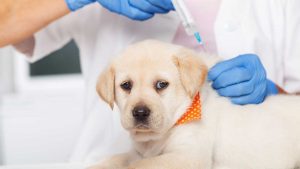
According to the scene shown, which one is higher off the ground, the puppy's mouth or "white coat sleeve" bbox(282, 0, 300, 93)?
the puppy's mouth

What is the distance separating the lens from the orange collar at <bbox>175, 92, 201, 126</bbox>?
123 centimetres

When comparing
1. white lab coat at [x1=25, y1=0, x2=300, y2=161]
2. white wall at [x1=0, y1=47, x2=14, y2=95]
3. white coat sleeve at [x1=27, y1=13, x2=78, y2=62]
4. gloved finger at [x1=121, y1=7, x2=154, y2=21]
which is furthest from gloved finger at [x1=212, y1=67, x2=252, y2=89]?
white wall at [x1=0, y1=47, x2=14, y2=95]

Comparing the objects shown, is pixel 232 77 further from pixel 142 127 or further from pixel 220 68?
pixel 142 127

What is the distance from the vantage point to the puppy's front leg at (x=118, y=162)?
4.13 feet

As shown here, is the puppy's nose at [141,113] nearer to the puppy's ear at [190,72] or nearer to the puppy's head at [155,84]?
the puppy's head at [155,84]

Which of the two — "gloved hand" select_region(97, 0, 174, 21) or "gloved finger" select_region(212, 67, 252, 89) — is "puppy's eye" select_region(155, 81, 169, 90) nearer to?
"gloved finger" select_region(212, 67, 252, 89)

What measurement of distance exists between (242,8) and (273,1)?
0.41 feet

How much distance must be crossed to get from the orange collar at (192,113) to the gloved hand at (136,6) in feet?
1.26

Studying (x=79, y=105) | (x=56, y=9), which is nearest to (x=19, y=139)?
(x=79, y=105)

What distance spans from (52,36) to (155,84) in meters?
0.80

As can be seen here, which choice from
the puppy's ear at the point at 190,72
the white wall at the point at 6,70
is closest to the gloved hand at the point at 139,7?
the puppy's ear at the point at 190,72

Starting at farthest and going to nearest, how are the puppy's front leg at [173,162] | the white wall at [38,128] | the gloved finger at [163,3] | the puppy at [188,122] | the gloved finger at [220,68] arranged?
the white wall at [38,128] → the gloved finger at [163,3] → the gloved finger at [220,68] → the puppy at [188,122] → the puppy's front leg at [173,162]

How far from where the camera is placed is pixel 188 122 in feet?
4.07

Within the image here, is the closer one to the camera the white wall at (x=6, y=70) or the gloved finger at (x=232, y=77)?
the gloved finger at (x=232, y=77)
